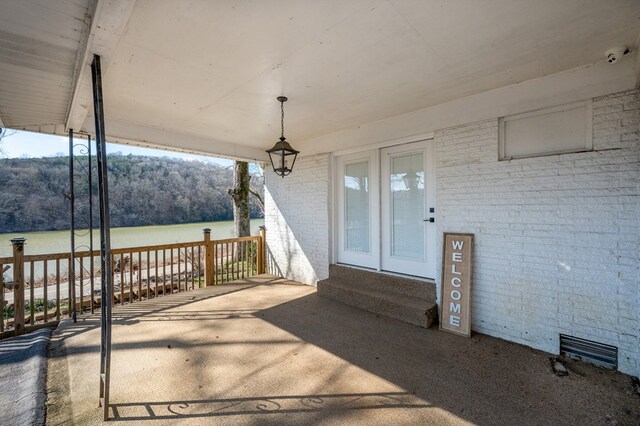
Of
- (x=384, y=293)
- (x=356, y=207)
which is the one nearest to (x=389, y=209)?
(x=356, y=207)

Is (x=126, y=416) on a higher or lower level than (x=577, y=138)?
lower

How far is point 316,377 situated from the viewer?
2.28 meters

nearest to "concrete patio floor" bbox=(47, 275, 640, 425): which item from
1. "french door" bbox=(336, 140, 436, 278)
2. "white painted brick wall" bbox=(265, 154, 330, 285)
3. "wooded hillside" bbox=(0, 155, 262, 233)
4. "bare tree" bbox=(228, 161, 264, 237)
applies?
"french door" bbox=(336, 140, 436, 278)

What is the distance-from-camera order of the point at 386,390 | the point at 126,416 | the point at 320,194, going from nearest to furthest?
the point at 126,416 → the point at 386,390 → the point at 320,194

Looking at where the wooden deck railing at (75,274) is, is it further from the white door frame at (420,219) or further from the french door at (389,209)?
the white door frame at (420,219)

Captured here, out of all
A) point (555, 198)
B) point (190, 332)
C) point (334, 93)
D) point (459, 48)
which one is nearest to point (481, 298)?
point (555, 198)

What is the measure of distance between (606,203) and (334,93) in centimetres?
274

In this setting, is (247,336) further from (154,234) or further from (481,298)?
(154,234)

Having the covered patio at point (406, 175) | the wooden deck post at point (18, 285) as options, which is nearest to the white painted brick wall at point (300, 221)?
the covered patio at point (406, 175)

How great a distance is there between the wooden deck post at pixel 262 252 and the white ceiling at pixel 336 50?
9.86 feet

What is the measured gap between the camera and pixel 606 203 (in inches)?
93.5

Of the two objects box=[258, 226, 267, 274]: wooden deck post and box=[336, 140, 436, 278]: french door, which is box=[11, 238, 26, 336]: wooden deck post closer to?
box=[258, 226, 267, 274]: wooden deck post

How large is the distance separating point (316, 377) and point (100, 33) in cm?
286

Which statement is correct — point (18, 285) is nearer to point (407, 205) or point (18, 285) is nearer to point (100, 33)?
point (100, 33)
